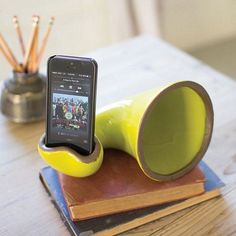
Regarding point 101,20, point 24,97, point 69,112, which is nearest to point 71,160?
point 69,112

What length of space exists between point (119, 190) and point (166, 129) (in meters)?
0.13

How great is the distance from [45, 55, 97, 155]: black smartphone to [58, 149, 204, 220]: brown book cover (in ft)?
0.17

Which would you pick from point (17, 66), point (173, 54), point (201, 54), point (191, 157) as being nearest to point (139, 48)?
point (173, 54)

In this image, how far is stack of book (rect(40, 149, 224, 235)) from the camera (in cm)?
62

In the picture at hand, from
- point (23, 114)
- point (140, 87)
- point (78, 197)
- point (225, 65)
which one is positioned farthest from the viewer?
point (225, 65)

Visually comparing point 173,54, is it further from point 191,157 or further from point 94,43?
point 94,43

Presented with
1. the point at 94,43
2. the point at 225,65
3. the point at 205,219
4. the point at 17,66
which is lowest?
the point at 225,65

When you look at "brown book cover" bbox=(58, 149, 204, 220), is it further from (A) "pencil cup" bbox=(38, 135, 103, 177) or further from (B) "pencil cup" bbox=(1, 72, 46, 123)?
(B) "pencil cup" bbox=(1, 72, 46, 123)

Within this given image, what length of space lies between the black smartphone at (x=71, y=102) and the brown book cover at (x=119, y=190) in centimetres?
5

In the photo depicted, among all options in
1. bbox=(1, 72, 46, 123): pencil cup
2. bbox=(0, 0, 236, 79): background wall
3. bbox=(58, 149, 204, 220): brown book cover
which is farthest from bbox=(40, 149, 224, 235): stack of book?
bbox=(0, 0, 236, 79): background wall

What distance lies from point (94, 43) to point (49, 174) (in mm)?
1139

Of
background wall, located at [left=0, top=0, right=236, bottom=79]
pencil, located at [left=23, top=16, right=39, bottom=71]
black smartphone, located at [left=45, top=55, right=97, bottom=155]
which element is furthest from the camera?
background wall, located at [left=0, top=0, right=236, bottom=79]

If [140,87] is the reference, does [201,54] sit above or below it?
below

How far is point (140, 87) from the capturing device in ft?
3.23
